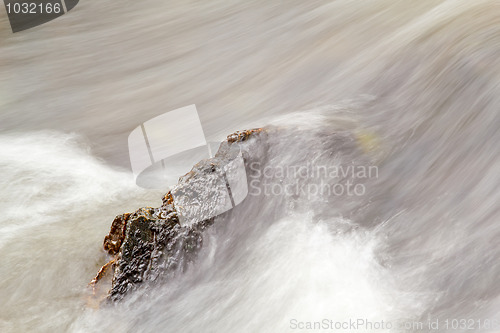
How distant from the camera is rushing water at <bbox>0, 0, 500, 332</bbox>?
3158 mm

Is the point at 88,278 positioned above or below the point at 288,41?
below

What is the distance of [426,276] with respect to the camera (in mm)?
3078

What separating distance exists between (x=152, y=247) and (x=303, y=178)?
3.49ft

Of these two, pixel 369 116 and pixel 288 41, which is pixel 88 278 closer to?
pixel 369 116

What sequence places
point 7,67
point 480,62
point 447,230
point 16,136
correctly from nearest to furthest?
point 447,230
point 480,62
point 16,136
point 7,67

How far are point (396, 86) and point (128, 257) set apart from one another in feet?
8.17

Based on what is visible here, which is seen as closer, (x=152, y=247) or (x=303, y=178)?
(x=152, y=247)

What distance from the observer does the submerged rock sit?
346cm

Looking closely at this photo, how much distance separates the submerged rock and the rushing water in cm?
8

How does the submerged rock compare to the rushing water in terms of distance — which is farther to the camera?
the submerged rock

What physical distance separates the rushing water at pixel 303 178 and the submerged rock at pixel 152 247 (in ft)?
0.25

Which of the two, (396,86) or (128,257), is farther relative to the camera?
Answer: (396,86)

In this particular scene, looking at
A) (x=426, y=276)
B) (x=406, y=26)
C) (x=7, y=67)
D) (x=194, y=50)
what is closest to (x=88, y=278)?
(x=426, y=276)

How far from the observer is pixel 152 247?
11.6ft
